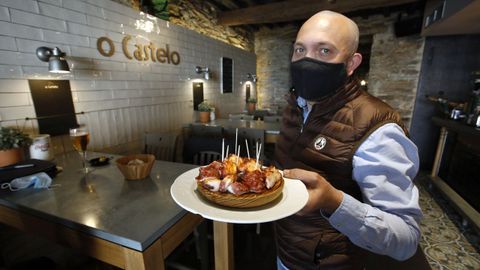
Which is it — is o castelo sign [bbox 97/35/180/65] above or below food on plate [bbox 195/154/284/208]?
above

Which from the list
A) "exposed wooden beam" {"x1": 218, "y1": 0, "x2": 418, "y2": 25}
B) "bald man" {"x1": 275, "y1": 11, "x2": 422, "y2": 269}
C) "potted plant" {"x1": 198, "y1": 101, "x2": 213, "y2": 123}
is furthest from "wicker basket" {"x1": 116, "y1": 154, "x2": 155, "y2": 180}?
"exposed wooden beam" {"x1": 218, "y1": 0, "x2": 418, "y2": 25}

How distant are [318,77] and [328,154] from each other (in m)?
0.29

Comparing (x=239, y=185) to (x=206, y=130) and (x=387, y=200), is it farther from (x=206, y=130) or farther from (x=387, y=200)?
(x=206, y=130)

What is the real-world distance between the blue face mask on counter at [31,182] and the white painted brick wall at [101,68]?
0.77m

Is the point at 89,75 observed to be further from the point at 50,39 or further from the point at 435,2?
the point at 435,2

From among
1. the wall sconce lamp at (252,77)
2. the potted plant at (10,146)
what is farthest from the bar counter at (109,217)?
the wall sconce lamp at (252,77)

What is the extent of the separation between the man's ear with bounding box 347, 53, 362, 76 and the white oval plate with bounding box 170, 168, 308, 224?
458 mm

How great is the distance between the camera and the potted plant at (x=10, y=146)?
1.29 metres

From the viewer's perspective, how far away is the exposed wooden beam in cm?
349

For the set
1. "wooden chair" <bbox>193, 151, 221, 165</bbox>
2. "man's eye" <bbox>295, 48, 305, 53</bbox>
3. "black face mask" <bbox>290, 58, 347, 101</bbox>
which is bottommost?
"wooden chair" <bbox>193, 151, 221, 165</bbox>

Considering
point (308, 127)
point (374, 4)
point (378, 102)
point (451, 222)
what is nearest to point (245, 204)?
point (308, 127)

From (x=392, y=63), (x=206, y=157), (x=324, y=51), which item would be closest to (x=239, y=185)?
(x=324, y=51)

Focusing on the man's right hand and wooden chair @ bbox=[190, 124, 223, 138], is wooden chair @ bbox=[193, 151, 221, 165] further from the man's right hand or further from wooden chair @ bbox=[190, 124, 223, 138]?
the man's right hand

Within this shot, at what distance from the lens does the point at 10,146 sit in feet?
4.33
